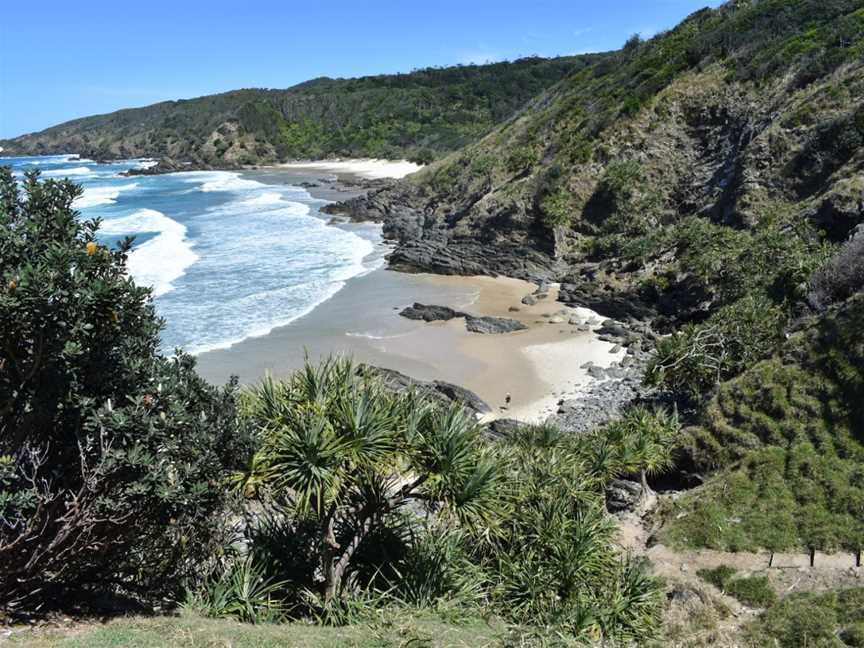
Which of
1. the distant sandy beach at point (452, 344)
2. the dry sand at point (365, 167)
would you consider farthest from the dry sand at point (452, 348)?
the dry sand at point (365, 167)

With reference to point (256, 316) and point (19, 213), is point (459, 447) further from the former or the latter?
point (256, 316)

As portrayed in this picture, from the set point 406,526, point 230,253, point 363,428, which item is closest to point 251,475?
point 363,428

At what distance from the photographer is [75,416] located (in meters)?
7.73

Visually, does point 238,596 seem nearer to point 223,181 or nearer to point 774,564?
point 774,564

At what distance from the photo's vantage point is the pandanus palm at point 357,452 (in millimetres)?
8883

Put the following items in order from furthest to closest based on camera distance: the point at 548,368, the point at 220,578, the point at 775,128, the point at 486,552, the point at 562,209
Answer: the point at 562,209 → the point at 775,128 → the point at 548,368 → the point at 486,552 → the point at 220,578

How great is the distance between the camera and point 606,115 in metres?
50.2

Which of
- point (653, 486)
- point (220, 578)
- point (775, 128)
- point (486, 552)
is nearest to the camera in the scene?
point (220, 578)

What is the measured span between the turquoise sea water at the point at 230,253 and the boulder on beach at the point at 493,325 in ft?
27.6

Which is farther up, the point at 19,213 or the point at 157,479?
the point at 19,213

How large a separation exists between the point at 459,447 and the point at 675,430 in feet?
36.5

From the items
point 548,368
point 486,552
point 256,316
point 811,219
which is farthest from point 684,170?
point 486,552

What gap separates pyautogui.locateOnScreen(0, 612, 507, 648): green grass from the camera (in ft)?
24.4

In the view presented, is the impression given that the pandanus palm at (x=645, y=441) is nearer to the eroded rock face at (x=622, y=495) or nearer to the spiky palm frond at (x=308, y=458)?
the eroded rock face at (x=622, y=495)
